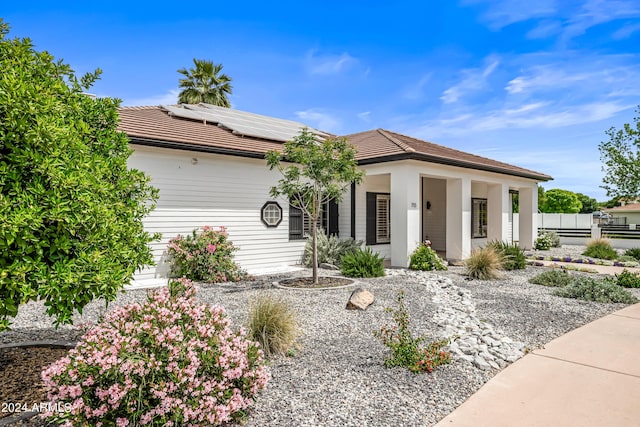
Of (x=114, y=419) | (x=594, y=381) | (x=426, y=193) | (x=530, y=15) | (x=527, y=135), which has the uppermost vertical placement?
(x=530, y=15)

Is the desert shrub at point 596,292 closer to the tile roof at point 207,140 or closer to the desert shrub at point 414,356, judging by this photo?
the tile roof at point 207,140

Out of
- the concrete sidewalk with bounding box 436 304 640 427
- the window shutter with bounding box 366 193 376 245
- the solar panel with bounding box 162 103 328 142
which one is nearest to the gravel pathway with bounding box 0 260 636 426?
the concrete sidewalk with bounding box 436 304 640 427

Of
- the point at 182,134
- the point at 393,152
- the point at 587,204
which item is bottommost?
the point at 393,152

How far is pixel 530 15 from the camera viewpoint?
10438 millimetres

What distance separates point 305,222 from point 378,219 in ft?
10.3

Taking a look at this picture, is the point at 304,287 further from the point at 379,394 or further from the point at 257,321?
the point at 379,394

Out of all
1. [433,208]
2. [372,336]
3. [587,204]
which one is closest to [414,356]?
[372,336]

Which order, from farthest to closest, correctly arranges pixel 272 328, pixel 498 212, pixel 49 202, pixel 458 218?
pixel 498 212
pixel 458 218
pixel 272 328
pixel 49 202

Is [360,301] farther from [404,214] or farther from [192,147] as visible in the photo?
[192,147]

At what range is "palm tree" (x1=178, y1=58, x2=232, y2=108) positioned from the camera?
24406mm

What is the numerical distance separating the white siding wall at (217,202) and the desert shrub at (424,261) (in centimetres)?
359

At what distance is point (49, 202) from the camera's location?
2854 millimetres

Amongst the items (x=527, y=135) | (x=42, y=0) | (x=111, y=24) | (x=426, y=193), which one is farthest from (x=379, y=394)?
(x=527, y=135)

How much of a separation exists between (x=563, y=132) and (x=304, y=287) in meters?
17.3
